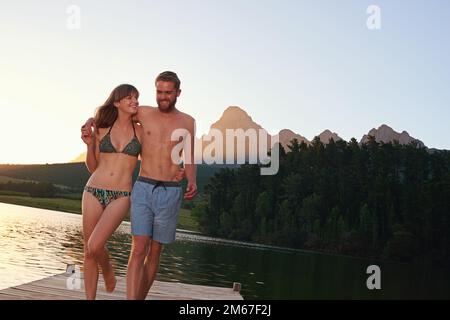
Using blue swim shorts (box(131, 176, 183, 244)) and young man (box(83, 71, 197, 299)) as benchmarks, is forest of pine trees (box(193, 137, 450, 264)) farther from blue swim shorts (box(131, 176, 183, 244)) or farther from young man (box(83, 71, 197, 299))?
blue swim shorts (box(131, 176, 183, 244))

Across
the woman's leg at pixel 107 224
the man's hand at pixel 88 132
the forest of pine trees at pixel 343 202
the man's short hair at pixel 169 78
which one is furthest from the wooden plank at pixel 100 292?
the forest of pine trees at pixel 343 202

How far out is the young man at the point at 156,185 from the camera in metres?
7.34

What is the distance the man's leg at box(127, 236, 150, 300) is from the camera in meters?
Answer: 7.36

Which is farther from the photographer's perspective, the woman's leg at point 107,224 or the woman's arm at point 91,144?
the woman's arm at point 91,144

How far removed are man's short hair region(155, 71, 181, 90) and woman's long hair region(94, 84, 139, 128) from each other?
0.37m

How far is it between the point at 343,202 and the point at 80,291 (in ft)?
302

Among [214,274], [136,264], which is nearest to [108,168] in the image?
[136,264]

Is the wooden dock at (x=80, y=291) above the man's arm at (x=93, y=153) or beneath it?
beneath

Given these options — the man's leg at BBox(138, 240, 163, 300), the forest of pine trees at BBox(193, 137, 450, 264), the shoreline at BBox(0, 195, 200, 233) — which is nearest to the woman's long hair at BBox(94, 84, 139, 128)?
the man's leg at BBox(138, 240, 163, 300)

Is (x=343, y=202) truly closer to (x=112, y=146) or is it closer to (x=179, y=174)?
(x=179, y=174)

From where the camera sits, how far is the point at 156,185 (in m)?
7.38

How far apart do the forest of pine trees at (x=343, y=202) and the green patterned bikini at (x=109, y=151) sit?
8561 centimetres

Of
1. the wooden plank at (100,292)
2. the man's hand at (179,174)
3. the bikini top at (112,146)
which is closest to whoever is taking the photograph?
the bikini top at (112,146)

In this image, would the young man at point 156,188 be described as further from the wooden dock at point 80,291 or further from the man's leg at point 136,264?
the wooden dock at point 80,291
